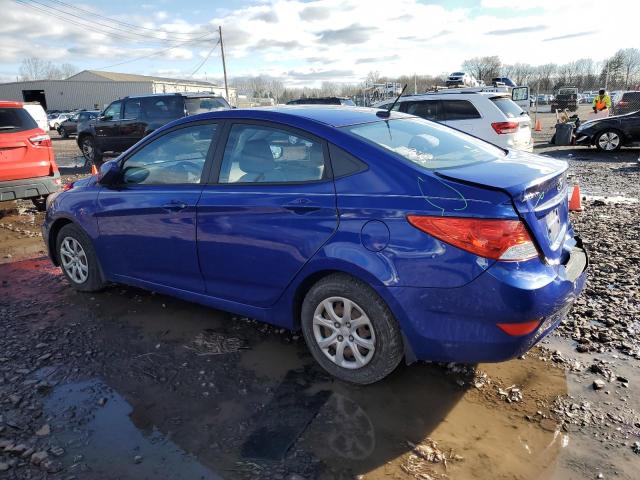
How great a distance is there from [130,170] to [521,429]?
3503 millimetres

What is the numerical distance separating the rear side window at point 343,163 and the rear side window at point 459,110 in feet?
26.3

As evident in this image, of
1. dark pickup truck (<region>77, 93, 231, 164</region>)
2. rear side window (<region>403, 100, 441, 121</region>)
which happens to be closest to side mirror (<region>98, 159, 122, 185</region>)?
dark pickup truck (<region>77, 93, 231, 164</region>)

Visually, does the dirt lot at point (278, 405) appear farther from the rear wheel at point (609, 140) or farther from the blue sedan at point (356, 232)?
the rear wheel at point (609, 140)

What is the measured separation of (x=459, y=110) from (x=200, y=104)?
240 inches

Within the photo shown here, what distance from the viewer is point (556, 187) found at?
3045mm

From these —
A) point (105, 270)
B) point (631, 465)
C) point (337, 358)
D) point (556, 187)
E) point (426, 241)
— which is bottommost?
point (631, 465)

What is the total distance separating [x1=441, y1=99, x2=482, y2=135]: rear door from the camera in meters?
10.2

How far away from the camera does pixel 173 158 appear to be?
157 inches

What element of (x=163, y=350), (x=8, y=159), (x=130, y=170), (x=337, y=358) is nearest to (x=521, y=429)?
(x=337, y=358)

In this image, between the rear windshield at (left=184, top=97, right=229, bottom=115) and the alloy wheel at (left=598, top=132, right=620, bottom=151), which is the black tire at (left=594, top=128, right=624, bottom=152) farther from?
the rear windshield at (left=184, top=97, right=229, bottom=115)

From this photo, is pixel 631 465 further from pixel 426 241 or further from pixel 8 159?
pixel 8 159

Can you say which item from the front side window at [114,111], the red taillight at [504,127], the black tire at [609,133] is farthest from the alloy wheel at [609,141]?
the front side window at [114,111]

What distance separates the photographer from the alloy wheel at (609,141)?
46.7ft

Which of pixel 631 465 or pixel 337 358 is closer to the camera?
pixel 631 465
